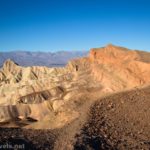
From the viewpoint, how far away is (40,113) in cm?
6231

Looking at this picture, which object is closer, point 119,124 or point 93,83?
point 119,124

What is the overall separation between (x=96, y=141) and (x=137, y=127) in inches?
135

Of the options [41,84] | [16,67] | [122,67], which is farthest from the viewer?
[16,67]

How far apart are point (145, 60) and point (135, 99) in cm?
4401

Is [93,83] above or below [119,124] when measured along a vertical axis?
below

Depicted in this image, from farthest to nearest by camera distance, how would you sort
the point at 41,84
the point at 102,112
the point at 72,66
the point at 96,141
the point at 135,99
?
the point at 72,66, the point at 41,84, the point at 135,99, the point at 102,112, the point at 96,141

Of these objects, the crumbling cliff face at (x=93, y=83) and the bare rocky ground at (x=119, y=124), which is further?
the crumbling cliff face at (x=93, y=83)

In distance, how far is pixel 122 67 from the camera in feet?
229

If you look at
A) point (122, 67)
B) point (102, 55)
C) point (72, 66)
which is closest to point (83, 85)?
point (102, 55)

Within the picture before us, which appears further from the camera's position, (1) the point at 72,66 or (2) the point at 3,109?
(1) the point at 72,66

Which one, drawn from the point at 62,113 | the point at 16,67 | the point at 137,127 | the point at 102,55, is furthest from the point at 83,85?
the point at 16,67

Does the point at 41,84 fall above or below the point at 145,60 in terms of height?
below

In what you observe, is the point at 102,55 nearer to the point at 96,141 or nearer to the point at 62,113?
the point at 62,113

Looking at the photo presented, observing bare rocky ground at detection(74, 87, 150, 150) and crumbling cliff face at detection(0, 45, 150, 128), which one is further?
crumbling cliff face at detection(0, 45, 150, 128)
